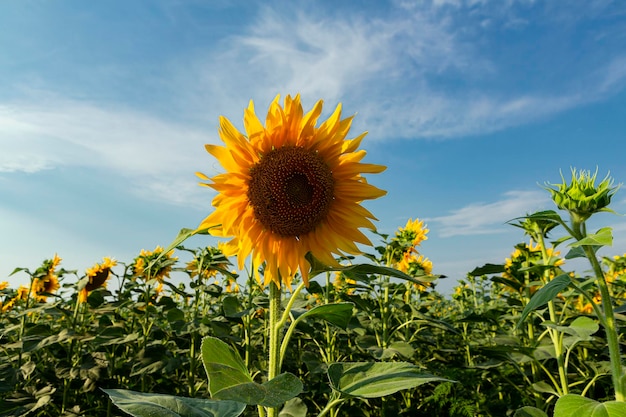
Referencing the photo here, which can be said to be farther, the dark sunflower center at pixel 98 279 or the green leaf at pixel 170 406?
the dark sunflower center at pixel 98 279

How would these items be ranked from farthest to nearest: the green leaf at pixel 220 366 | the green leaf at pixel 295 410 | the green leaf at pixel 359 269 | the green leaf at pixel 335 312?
the green leaf at pixel 295 410 < the green leaf at pixel 335 312 < the green leaf at pixel 359 269 < the green leaf at pixel 220 366

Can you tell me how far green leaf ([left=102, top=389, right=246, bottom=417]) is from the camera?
987mm

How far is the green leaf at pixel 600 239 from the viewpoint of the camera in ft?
5.73

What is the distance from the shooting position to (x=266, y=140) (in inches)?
74.1

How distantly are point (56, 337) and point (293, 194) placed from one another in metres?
2.69

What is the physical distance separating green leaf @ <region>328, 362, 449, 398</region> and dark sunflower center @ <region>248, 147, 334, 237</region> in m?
0.60

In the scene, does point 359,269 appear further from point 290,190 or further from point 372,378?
point 290,190

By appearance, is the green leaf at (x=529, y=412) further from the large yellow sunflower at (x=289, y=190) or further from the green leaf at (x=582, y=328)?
the large yellow sunflower at (x=289, y=190)

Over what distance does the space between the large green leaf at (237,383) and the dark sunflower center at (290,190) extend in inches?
24.4

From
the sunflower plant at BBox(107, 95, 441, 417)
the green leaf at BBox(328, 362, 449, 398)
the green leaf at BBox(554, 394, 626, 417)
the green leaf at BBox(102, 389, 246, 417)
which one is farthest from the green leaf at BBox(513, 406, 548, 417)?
the green leaf at BBox(102, 389, 246, 417)

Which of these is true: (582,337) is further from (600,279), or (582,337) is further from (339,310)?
(339,310)

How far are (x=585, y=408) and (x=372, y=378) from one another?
2.64 ft

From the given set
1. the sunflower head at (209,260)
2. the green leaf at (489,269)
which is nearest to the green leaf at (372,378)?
the green leaf at (489,269)

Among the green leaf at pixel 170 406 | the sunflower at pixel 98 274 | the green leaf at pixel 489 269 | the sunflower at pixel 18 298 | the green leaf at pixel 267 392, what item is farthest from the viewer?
the sunflower at pixel 18 298
